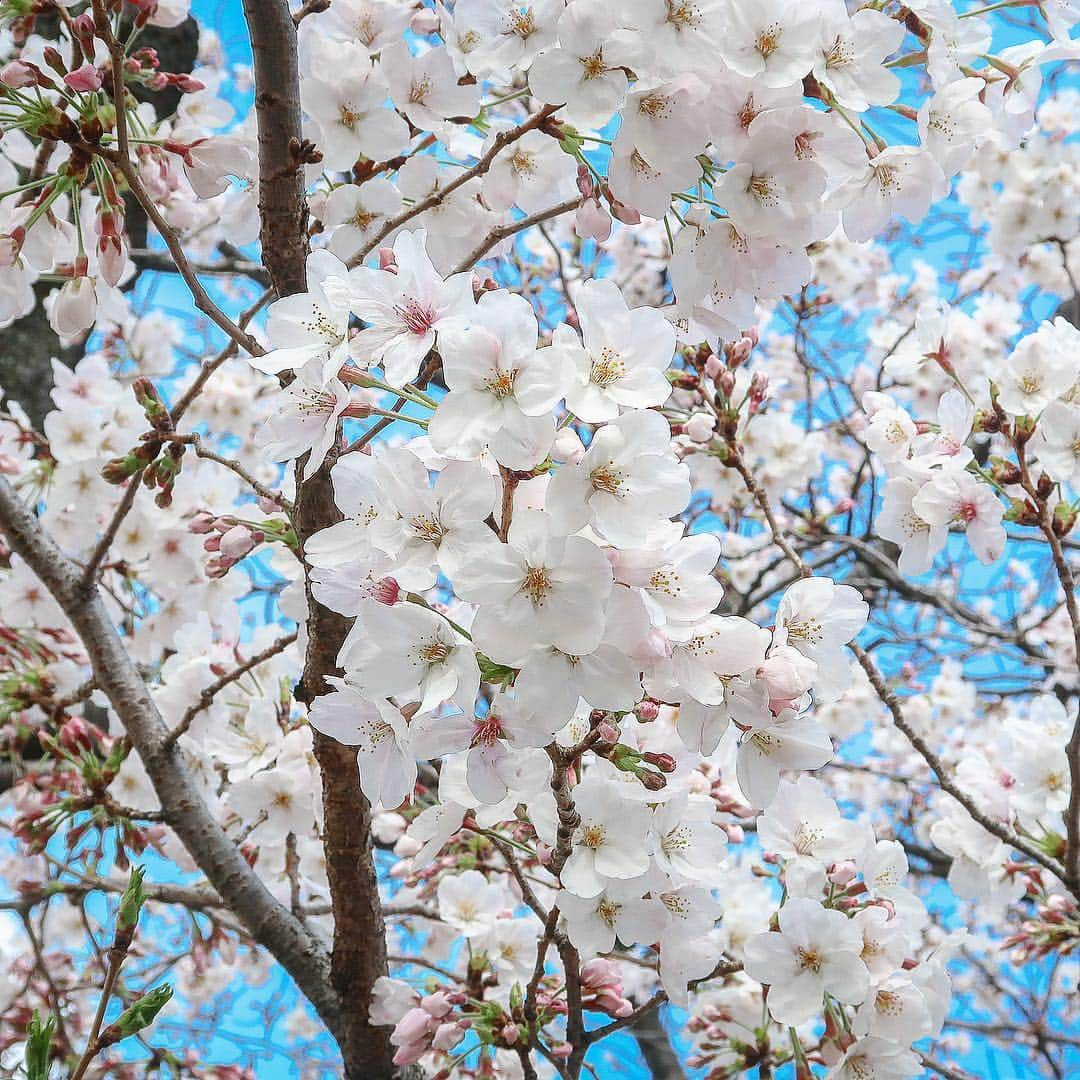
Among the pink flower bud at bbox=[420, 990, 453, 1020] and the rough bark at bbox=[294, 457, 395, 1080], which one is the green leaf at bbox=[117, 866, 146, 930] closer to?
the rough bark at bbox=[294, 457, 395, 1080]

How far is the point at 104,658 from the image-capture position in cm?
174

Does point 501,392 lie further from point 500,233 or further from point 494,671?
point 500,233

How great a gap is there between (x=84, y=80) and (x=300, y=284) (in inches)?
12.1

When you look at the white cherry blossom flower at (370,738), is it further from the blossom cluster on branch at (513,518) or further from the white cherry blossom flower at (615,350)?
the white cherry blossom flower at (615,350)

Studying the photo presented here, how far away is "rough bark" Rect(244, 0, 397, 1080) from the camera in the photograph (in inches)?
46.4

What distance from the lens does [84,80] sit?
1.09 m

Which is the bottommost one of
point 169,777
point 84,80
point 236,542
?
Answer: point 169,777

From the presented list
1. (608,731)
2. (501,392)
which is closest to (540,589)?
(501,392)

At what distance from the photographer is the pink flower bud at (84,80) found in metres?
1.09

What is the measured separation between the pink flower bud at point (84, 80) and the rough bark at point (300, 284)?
0.58 feet

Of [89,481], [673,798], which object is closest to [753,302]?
[673,798]

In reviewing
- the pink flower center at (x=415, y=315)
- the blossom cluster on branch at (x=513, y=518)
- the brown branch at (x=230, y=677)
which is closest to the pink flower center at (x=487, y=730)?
the blossom cluster on branch at (x=513, y=518)

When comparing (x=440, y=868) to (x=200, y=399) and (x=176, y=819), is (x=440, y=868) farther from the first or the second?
(x=200, y=399)

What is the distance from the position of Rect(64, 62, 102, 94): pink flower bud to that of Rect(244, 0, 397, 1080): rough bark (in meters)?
0.18
